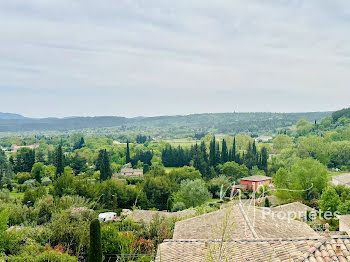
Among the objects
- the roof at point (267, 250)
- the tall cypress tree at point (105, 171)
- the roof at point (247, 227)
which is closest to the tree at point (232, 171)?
the tall cypress tree at point (105, 171)

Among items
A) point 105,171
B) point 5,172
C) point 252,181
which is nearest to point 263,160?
point 252,181

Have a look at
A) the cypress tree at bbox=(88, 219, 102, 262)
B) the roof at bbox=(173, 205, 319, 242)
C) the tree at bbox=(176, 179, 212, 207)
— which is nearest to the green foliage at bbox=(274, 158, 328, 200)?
the tree at bbox=(176, 179, 212, 207)

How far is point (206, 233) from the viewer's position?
45.0 ft

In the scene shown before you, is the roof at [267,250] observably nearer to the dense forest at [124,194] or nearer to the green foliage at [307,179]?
the dense forest at [124,194]

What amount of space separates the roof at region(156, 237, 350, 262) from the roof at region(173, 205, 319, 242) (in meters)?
1.86

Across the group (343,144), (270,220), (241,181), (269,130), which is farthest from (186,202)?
(269,130)

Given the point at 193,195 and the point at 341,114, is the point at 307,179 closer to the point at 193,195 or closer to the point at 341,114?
the point at 193,195

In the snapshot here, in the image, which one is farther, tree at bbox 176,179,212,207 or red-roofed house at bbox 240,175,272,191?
red-roofed house at bbox 240,175,272,191

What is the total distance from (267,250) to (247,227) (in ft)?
12.8

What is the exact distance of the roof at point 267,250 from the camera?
5.64 metres

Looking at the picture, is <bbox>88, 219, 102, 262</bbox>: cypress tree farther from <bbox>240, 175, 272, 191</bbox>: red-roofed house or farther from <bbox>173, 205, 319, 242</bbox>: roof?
<bbox>240, 175, 272, 191</bbox>: red-roofed house

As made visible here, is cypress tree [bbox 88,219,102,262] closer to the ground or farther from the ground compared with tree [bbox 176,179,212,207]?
farther from the ground

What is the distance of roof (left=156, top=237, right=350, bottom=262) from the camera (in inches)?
222

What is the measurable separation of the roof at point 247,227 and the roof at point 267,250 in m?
1.86
